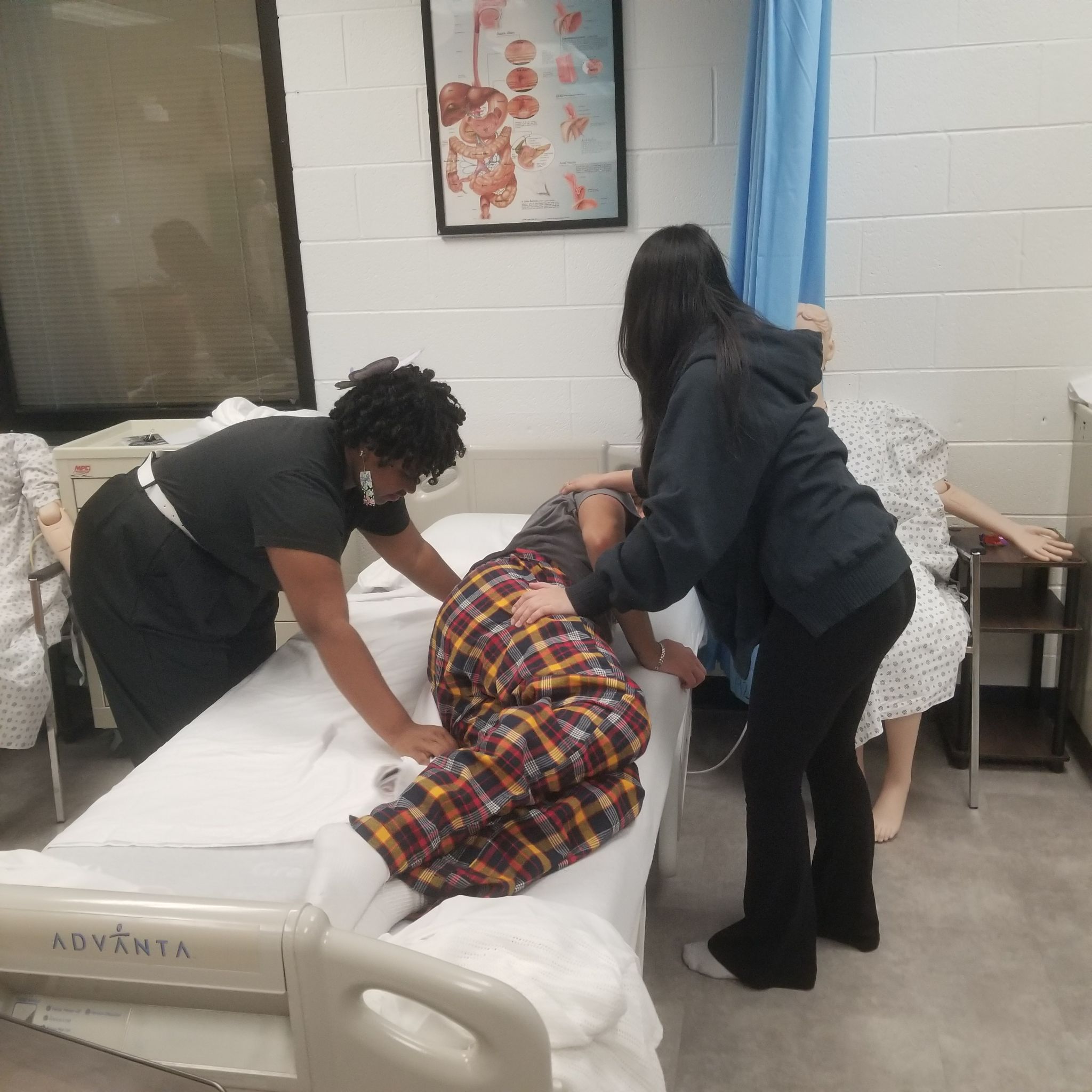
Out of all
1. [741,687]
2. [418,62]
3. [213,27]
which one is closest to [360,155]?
[418,62]

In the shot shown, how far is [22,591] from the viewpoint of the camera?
258 centimetres

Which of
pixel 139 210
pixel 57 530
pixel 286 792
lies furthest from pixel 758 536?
pixel 139 210

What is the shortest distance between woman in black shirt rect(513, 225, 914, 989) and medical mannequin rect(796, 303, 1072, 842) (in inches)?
22.6

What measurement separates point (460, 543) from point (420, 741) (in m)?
0.93

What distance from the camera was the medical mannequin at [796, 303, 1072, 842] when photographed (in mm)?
2281

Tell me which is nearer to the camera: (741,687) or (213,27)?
(741,687)

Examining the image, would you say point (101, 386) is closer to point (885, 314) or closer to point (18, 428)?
point (18, 428)

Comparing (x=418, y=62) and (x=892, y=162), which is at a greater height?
(x=418, y=62)

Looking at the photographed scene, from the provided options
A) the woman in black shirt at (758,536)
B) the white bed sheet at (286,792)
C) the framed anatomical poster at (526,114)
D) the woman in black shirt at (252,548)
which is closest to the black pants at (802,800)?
the woman in black shirt at (758,536)

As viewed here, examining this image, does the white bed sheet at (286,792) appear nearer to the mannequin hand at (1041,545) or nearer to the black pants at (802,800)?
the black pants at (802,800)

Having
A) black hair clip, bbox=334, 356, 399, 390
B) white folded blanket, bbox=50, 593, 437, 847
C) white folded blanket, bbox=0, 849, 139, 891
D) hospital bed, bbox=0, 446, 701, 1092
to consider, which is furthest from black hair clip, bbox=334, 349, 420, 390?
hospital bed, bbox=0, 446, 701, 1092

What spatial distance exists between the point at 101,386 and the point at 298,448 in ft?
5.76

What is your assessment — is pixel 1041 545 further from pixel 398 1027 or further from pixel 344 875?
pixel 398 1027

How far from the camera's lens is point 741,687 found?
248 centimetres
